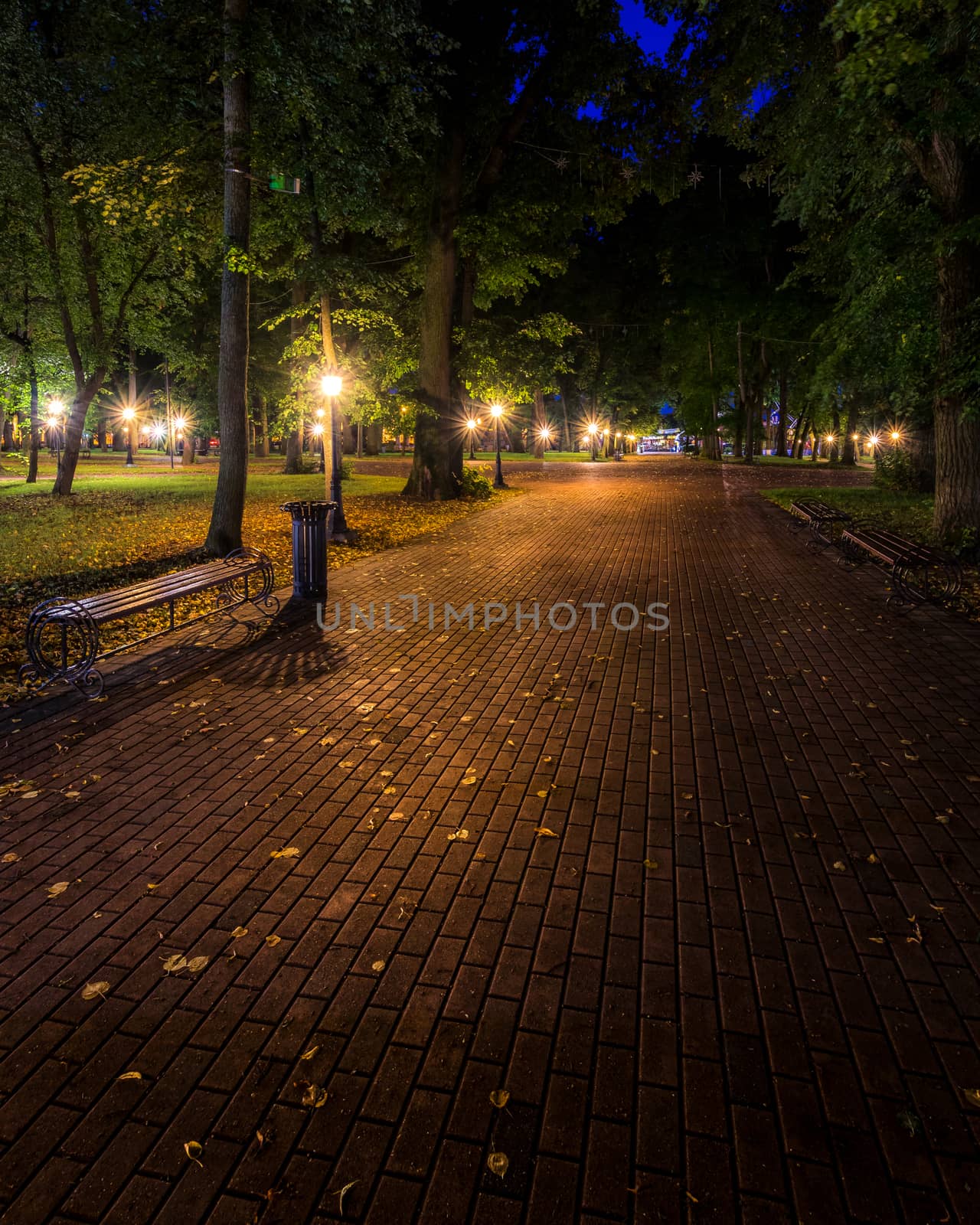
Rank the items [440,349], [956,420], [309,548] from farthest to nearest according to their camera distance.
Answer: [440,349] < [956,420] < [309,548]

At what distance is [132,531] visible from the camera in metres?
15.1

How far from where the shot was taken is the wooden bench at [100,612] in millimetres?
6219

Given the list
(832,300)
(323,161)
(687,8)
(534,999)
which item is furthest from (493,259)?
(832,300)

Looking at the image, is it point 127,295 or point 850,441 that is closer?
point 127,295

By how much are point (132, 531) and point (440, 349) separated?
10.5 meters

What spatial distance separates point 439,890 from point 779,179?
20.3 m

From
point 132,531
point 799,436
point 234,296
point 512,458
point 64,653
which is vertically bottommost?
point 64,653

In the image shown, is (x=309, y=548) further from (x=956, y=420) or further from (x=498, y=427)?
(x=498, y=427)

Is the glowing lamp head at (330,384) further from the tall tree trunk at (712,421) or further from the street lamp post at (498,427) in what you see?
the tall tree trunk at (712,421)

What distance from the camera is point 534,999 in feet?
9.30

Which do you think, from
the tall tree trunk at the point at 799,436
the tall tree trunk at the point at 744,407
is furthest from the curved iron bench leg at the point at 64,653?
the tall tree trunk at the point at 799,436

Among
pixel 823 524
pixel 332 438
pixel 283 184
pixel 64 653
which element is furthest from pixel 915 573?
pixel 283 184

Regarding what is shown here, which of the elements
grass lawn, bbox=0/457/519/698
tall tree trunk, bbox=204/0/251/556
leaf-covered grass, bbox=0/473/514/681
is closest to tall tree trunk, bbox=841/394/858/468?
grass lawn, bbox=0/457/519/698

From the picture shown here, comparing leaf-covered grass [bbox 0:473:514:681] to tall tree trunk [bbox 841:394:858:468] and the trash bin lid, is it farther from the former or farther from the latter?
tall tree trunk [bbox 841:394:858:468]
